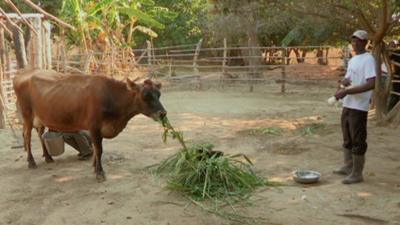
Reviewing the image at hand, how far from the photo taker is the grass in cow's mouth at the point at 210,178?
462cm

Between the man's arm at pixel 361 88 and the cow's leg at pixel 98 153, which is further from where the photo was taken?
the cow's leg at pixel 98 153

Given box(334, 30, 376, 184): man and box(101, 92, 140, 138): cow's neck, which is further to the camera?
box(101, 92, 140, 138): cow's neck

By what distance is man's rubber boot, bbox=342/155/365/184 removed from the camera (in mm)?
4859

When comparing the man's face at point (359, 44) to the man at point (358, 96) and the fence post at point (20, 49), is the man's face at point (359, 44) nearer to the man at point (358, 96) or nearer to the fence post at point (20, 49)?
the man at point (358, 96)

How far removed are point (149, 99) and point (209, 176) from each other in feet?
3.63

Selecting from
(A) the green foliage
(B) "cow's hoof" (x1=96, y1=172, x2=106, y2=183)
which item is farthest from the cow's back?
(A) the green foliage

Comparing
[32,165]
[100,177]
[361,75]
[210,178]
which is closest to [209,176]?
[210,178]

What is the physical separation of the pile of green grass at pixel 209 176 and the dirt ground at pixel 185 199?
149mm

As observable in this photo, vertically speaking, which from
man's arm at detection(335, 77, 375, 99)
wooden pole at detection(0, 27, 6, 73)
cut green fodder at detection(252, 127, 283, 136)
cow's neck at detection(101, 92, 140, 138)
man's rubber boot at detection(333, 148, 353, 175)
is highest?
wooden pole at detection(0, 27, 6, 73)

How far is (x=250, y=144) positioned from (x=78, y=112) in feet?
9.45

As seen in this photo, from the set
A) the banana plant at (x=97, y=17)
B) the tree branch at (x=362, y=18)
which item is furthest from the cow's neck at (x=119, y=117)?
the banana plant at (x=97, y=17)

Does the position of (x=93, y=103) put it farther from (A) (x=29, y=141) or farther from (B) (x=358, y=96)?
(B) (x=358, y=96)

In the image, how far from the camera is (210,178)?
4848 mm

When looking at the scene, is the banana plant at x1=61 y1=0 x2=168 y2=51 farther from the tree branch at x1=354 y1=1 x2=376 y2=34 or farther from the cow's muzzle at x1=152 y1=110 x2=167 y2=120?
the cow's muzzle at x1=152 y1=110 x2=167 y2=120
